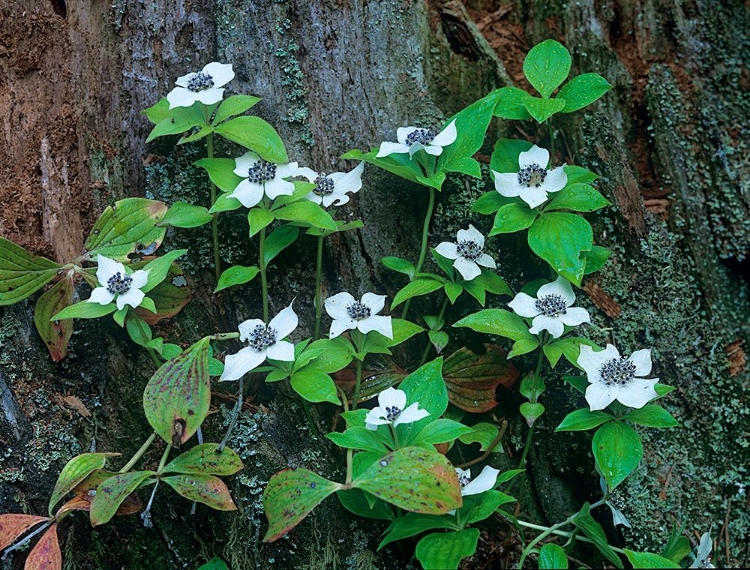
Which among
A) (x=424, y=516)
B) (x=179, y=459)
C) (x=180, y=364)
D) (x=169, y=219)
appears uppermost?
(x=169, y=219)

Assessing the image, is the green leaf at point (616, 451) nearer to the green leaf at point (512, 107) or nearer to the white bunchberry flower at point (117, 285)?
the green leaf at point (512, 107)

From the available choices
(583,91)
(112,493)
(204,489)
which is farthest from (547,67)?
(112,493)

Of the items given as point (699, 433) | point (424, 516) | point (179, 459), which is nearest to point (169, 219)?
point (179, 459)

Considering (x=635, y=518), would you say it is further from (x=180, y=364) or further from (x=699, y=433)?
(x=180, y=364)

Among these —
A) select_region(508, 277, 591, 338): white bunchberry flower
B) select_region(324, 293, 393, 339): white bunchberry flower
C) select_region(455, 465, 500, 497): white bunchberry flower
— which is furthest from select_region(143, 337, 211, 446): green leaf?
select_region(508, 277, 591, 338): white bunchberry flower

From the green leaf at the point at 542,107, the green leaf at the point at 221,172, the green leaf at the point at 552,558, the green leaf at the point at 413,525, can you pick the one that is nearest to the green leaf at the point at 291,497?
the green leaf at the point at 413,525
